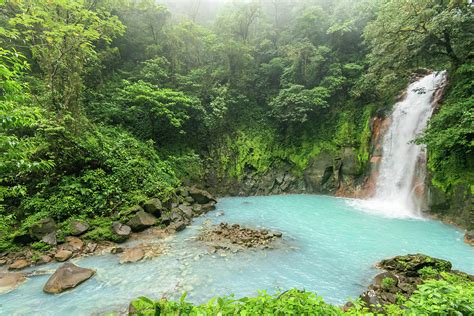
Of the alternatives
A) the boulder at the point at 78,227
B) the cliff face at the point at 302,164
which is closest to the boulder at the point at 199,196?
the cliff face at the point at 302,164

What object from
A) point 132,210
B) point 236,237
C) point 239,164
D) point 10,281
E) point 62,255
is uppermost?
point 239,164

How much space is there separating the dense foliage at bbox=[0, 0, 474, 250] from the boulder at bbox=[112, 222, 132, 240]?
20.2 inches

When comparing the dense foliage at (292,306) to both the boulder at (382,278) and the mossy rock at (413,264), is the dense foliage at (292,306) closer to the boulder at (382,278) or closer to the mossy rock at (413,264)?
the boulder at (382,278)

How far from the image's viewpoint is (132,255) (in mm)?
6348

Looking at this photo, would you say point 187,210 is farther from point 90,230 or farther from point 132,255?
point 132,255

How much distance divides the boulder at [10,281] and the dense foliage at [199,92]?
143cm

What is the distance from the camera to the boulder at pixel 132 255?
20.2ft

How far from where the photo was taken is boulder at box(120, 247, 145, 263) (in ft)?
20.2

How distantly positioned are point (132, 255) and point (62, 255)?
186 centimetres

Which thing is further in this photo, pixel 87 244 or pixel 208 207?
pixel 208 207

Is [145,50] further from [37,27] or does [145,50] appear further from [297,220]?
[297,220]

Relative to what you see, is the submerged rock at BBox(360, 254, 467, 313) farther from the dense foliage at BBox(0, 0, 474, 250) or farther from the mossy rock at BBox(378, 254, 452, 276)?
the dense foliage at BBox(0, 0, 474, 250)

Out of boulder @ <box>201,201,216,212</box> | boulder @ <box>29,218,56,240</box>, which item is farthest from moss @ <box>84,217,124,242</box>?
boulder @ <box>201,201,216,212</box>

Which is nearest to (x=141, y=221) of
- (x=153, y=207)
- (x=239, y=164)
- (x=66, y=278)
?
(x=153, y=207)
